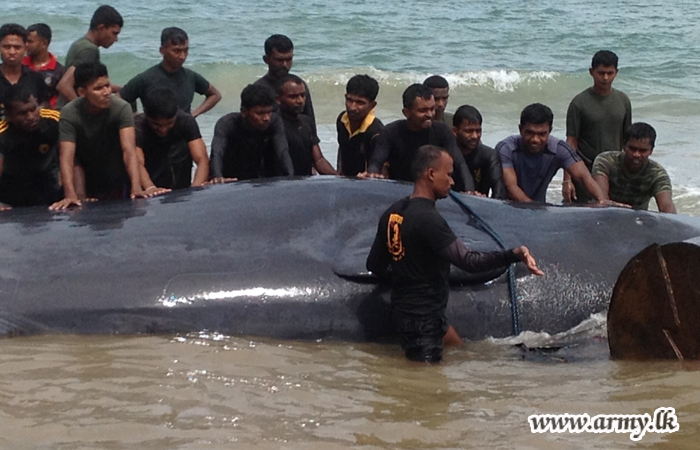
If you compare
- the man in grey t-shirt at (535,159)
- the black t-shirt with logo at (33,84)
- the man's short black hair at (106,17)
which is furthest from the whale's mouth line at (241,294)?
the man's short black hair at (106,17)

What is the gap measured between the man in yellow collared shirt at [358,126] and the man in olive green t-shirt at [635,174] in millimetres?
2149

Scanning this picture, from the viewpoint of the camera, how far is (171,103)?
8398 mm

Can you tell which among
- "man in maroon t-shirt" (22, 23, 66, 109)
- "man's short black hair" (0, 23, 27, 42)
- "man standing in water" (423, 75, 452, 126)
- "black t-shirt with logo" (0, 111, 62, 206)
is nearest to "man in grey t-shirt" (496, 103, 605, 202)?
"man standing in water" (423, 75, 452, 126)

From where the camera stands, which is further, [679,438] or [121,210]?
[121,210]

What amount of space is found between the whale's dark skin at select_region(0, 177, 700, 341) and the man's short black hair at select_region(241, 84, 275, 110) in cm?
125

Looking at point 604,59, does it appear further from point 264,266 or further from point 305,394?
point 305,394

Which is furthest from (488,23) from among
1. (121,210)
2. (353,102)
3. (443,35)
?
(121,210)

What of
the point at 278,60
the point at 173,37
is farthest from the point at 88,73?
the point at 278,60

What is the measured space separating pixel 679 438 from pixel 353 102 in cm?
472

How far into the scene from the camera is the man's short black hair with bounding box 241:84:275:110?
859 cm

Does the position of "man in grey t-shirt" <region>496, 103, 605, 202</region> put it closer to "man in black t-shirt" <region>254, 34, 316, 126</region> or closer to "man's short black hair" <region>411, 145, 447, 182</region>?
"man in black t-shirt" <region>254, 34, 316, 126</region>

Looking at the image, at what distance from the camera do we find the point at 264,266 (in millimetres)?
7008

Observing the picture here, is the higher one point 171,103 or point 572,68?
point 171,103

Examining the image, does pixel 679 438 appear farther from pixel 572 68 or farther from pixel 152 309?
pixel 572 68
